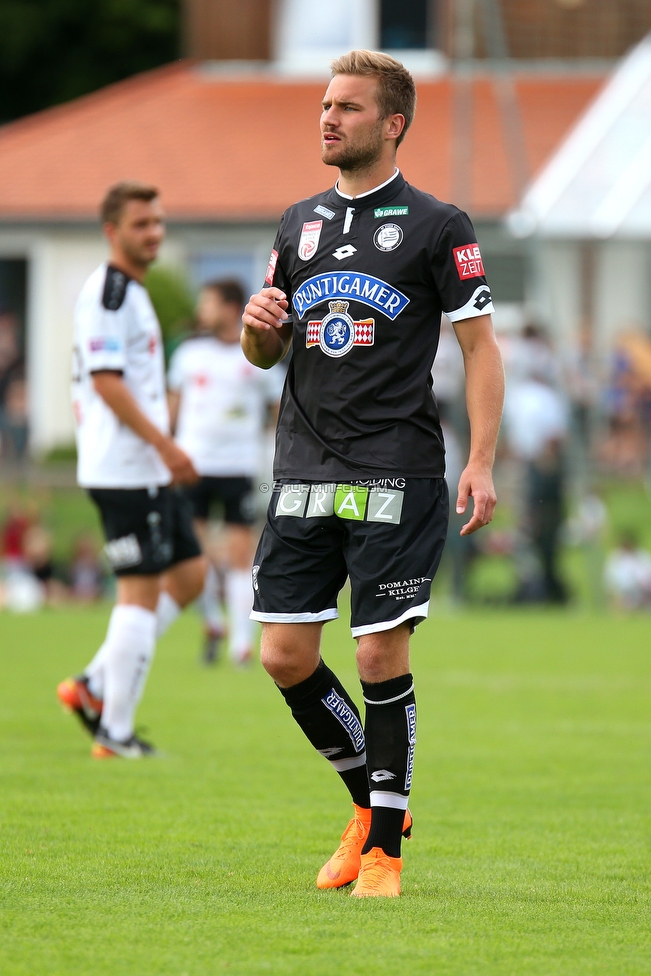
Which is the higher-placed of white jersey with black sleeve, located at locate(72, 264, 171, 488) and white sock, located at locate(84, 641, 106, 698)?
white jersey with black sleeve, located at locate(72, 264, 171, 488)

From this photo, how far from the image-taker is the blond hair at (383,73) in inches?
179

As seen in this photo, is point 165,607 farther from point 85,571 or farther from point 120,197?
point 85,571

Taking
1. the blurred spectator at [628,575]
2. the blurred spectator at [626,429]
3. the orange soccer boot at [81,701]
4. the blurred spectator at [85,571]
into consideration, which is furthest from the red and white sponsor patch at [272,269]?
the blurred spectator at [85,571]

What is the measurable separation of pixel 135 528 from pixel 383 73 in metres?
2.94

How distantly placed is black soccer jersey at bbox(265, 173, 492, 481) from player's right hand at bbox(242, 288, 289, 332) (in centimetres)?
9

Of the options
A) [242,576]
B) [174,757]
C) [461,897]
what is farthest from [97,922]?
[242,576]

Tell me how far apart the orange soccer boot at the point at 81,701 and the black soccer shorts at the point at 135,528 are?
599mm

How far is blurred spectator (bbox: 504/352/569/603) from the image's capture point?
648 inches

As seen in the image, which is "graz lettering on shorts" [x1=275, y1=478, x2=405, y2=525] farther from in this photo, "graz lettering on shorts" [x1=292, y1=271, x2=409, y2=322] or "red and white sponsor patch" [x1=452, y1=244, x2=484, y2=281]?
"red and white sponsor patch" [x1=452, y1=244, x2=484, y2=281]

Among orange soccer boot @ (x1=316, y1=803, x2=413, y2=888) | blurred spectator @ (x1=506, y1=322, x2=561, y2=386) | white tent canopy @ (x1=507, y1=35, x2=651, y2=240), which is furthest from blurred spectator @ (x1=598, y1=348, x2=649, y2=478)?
orange soccer boot @ (x1=316, y1=803, x2=413, y2=888)

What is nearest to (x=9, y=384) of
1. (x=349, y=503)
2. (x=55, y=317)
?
(x=55, y=317)

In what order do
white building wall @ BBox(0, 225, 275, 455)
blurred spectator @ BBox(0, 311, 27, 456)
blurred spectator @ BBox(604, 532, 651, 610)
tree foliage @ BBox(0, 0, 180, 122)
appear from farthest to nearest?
tree foliage @ BBox(0, 0, 180, 122)
white building wall @ BBox(0, 225, 275, 455)
blurred spectator @ BBox(0, 311, 27, 456)
blurred spectator @ BBox(604, 532, 651, 610)

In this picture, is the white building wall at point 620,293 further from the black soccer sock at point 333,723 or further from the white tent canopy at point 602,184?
the black soccer sock at point 333,723

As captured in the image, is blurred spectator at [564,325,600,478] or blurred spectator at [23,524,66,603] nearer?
blurred spectator at [564,325,600,478]
